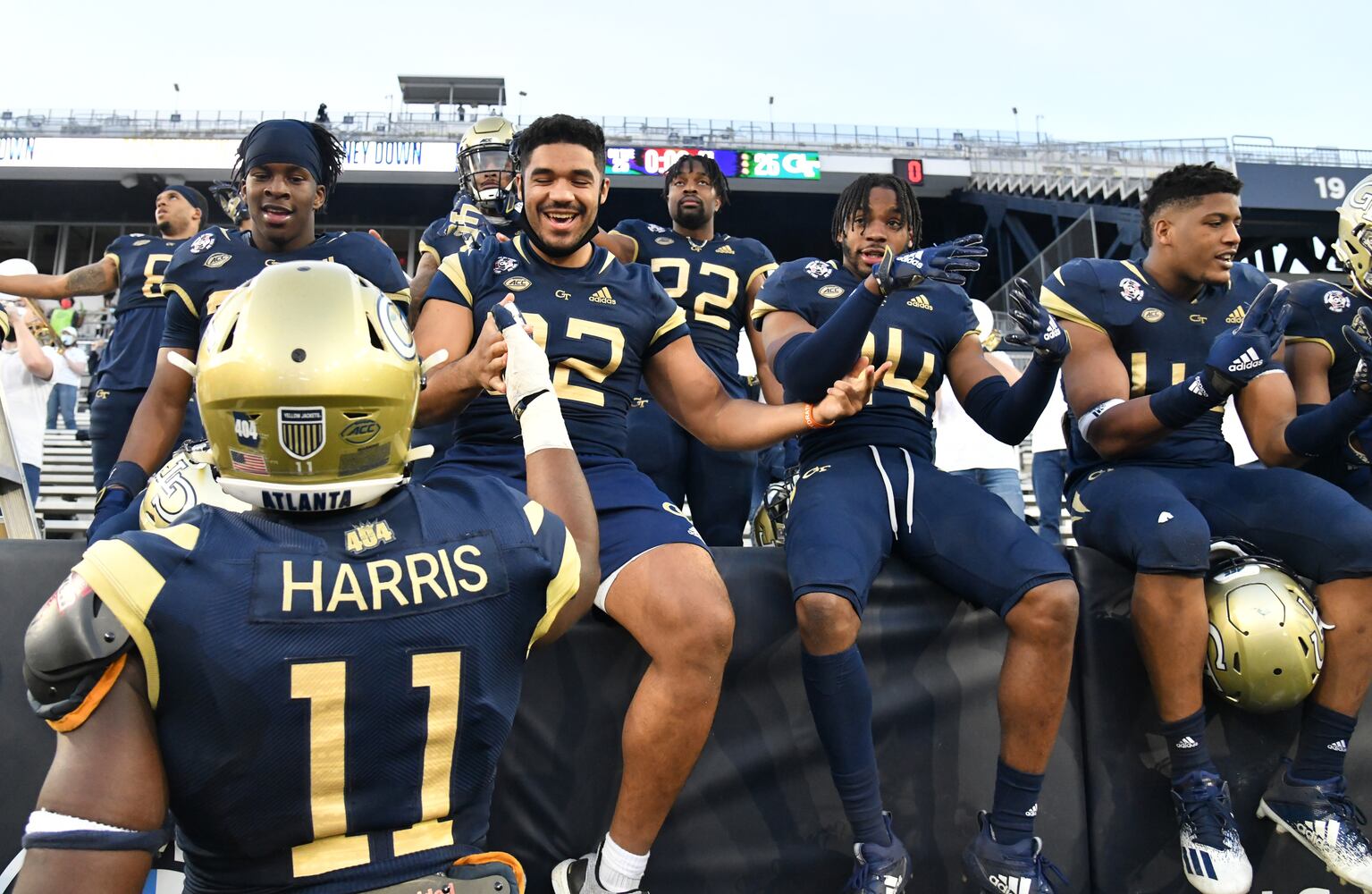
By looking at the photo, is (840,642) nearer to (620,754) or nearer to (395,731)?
(620,754)

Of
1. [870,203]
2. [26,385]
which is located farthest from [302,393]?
[26,385]

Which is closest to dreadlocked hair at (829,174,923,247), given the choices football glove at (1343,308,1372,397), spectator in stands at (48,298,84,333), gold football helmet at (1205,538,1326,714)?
football glove at (1343,308,1372,397)

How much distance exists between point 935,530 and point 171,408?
92.6 inches

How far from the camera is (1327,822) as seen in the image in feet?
9.09

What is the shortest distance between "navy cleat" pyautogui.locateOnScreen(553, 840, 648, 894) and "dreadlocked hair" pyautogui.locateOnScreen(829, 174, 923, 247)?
212 cm

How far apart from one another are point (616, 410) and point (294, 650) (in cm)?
168

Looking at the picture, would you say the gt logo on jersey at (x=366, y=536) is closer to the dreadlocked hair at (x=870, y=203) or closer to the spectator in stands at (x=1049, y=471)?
the dreadlocked hair at (x=870, y=203)

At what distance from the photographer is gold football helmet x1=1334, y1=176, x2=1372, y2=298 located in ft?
12.4

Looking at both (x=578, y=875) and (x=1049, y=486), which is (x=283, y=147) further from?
(x=1049, y=486)

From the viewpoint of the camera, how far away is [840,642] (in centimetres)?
255

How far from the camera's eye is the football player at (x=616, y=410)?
241 centimetres

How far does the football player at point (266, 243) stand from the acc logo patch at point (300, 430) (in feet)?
6.51

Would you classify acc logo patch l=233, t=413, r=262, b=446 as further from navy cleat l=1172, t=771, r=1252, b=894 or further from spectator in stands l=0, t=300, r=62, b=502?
spectator in stands l=0, t=300, r=62, b=502

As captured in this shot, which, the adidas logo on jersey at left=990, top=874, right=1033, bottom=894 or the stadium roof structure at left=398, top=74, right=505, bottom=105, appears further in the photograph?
the stadium roof structure at left=398, top=74, right=505, bottom=105
